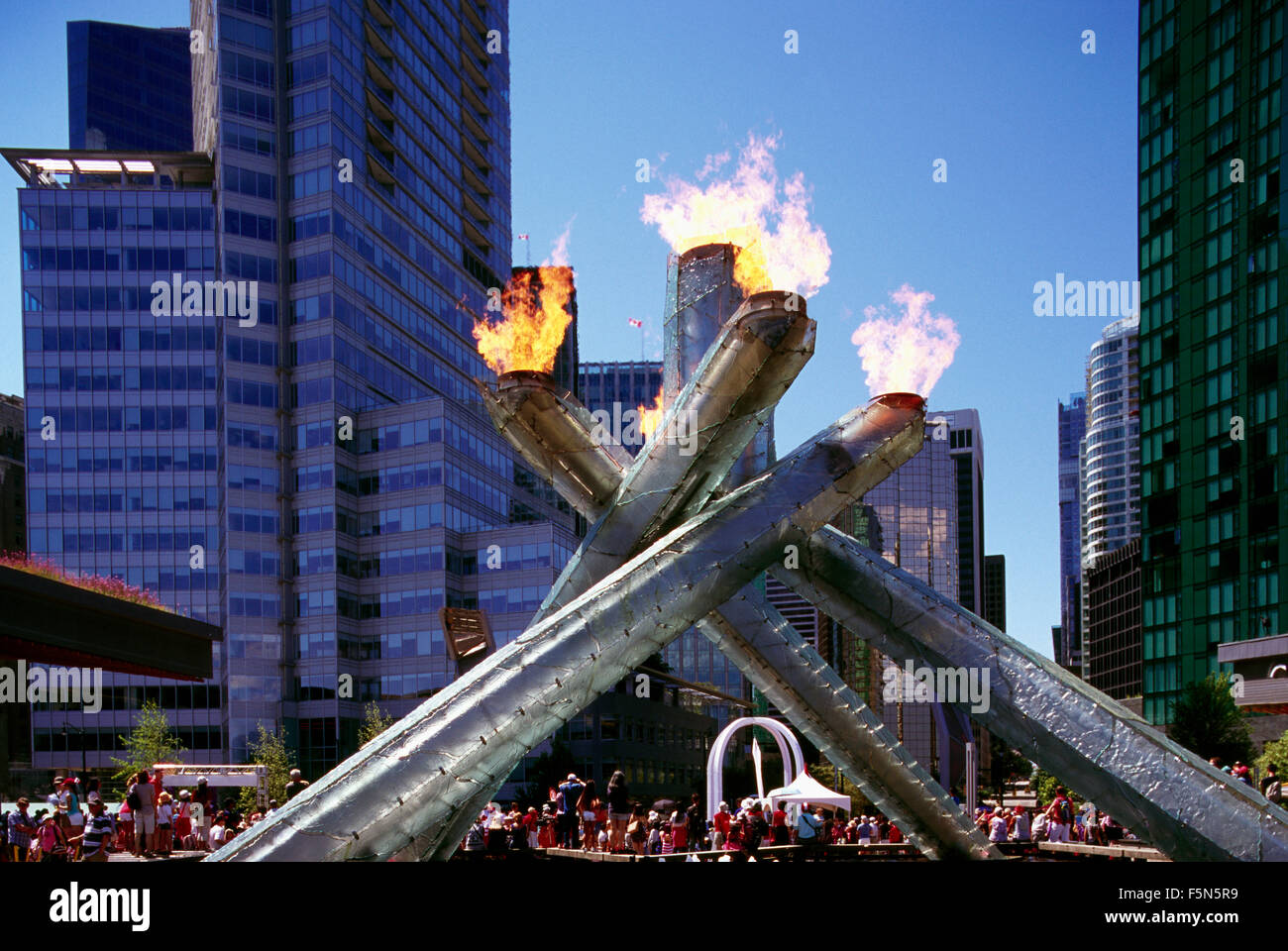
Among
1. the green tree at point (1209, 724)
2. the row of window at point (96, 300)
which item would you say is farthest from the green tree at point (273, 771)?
the green tree at point (1209, 724)

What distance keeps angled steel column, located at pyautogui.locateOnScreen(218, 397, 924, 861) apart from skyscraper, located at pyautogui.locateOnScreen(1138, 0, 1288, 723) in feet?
288

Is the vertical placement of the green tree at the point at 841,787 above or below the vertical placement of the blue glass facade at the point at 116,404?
below

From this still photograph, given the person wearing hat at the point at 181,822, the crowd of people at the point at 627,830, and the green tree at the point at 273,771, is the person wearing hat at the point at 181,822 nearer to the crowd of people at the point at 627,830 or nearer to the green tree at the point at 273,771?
the crowd of people at the point at 627,830

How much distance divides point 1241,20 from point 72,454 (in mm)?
114949

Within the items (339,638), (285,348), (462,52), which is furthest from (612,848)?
(462,52)

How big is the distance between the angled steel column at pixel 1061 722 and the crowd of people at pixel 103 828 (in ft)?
41.1

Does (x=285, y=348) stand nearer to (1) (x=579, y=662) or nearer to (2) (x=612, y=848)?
(2) (x=612, y=848)

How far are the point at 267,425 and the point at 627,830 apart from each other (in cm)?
9387

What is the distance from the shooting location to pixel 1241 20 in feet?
331

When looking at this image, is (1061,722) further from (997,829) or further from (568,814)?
(568,814)

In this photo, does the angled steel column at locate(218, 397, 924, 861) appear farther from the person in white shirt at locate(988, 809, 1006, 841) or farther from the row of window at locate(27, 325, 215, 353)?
the row of window at locate(27, 325, 215, 353)

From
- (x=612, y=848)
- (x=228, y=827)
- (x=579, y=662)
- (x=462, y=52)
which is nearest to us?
(x=579, y=662)

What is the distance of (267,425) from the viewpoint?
113312mm

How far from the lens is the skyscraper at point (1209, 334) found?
96.9 meters
